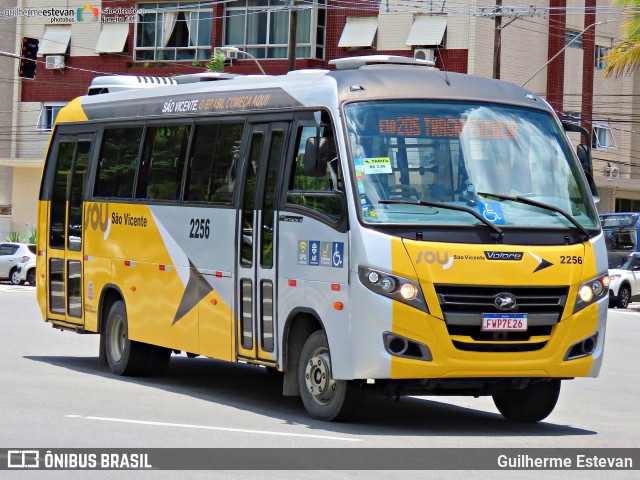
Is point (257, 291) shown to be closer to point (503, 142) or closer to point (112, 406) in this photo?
point (112, 406)

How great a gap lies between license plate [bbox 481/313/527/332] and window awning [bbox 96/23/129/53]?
151 feet

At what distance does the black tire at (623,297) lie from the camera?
41875 millimetres

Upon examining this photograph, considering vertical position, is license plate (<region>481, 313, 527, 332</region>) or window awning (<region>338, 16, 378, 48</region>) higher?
window awning (<region>338, 16, 378, 48</region>)

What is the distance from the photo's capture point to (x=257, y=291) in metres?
13.4

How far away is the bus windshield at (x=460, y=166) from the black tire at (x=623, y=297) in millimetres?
29726

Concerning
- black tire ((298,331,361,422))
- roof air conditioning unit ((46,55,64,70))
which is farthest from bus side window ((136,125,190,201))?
roof air conditioning unit ((46,55,64,70))

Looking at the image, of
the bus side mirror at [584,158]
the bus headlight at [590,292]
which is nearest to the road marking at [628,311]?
the bus side mirror at [584,158]

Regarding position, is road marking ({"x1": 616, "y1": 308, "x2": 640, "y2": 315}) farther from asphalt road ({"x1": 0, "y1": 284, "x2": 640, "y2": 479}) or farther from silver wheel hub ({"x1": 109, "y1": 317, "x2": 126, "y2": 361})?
silver wheel hub ({"x1": 109, "y1": 317, "x2": 126, "y2": 361})

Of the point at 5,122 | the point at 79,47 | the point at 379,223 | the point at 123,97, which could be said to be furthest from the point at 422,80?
the point at 5,122

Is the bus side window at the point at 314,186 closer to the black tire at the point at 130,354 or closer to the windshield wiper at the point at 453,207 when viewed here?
the windshield wiper at the point at 453,207

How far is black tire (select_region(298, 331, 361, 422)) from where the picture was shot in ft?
39.4

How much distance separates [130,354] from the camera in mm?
16203

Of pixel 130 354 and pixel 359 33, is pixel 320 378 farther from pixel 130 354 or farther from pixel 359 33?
pixel 359 33

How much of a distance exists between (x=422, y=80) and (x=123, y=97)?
5.36 metres
